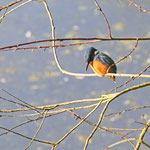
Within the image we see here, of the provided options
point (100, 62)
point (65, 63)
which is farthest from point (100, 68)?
point (65, 63)

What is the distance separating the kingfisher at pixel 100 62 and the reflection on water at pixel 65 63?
1.88 m

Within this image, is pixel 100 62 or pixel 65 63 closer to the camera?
pixel 100 62

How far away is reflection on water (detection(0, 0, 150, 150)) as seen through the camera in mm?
4855

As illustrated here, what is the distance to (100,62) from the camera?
8.84 ft

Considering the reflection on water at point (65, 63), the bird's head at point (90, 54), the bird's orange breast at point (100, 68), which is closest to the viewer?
the bird's orange breast at point (100, 68)

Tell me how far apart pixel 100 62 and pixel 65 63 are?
10.0 ft

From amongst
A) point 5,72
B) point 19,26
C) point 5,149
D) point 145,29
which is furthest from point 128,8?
point 5,149

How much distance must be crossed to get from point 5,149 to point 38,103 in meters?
0.79

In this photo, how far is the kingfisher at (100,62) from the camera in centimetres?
265

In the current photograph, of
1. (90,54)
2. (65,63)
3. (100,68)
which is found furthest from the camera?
(65,63)

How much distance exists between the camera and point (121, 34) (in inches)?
240

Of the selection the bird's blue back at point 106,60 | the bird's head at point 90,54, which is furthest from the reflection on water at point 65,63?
the bird's blue back at point 106,60

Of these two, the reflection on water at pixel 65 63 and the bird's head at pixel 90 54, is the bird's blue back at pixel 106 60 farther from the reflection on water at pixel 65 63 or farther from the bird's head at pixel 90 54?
the reflection on water at pixel 65 63

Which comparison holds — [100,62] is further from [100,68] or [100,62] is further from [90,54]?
[90,54]
